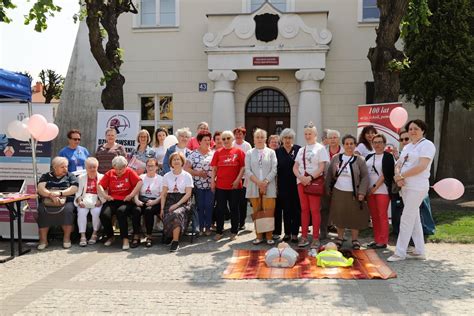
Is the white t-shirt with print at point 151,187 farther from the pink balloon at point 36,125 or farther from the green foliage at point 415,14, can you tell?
the green foliage at point 415,14

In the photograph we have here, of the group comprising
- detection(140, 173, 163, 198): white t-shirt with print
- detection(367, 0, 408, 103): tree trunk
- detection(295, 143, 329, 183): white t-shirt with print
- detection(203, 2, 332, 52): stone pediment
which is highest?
detection(203, 2, 332, 52): stone pediment

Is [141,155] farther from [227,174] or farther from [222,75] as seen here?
[222,75]

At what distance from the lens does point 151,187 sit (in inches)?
303

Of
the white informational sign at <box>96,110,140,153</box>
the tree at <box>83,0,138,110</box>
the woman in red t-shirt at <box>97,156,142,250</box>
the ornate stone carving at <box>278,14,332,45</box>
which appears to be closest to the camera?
the woman in red t-shirt at <box>97,156,142,250</box>

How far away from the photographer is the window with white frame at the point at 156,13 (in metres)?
15.3

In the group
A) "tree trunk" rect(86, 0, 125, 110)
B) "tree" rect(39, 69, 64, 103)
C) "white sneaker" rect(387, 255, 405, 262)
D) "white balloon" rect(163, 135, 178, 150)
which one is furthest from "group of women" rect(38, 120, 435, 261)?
"tree" rect(39, 69, 64, 103)

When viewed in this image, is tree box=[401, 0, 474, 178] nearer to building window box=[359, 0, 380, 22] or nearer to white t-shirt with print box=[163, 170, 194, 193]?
A: building window box=[359, 0, 380, 22]

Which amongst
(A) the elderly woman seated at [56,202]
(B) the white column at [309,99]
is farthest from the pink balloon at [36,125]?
(B) the white column at [309,99]

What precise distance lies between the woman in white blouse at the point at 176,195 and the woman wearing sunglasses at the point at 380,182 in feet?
9.30

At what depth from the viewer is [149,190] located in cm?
770

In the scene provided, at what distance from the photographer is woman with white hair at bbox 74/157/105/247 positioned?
7531mm

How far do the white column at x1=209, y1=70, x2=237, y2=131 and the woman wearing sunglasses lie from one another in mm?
7420

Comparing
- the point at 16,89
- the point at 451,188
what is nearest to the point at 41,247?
the point at 16,89

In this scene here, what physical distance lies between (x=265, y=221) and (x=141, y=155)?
257 centimetres
